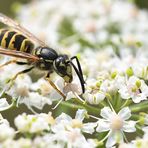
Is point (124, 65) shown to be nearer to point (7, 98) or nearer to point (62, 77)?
point (62, 77)

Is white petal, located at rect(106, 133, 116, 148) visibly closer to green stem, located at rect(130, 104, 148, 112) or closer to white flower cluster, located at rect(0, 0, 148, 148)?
white flower cluster, located at rect(0, 0, 148, 148)

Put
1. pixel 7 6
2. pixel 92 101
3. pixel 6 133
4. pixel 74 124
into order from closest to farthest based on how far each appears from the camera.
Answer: pixel 6 133 → pixel 74 124 → pixel 92 101 → pixel 7 6

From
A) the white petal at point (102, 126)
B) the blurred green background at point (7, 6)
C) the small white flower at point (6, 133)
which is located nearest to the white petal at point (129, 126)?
the white petal at point (102, 126)

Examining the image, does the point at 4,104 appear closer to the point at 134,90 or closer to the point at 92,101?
the point at 92,101

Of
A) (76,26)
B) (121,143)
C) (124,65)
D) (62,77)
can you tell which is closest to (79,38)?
(76,26)

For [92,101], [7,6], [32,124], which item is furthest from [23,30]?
[7,6]

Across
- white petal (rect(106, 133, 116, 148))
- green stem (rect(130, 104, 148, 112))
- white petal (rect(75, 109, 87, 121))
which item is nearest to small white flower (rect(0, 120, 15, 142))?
white petal (rect(75, 109, 87, 121))

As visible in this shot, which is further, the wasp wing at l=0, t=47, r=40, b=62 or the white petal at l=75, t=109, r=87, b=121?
the wasp wing at l=0, t=47, r=40, b=62
